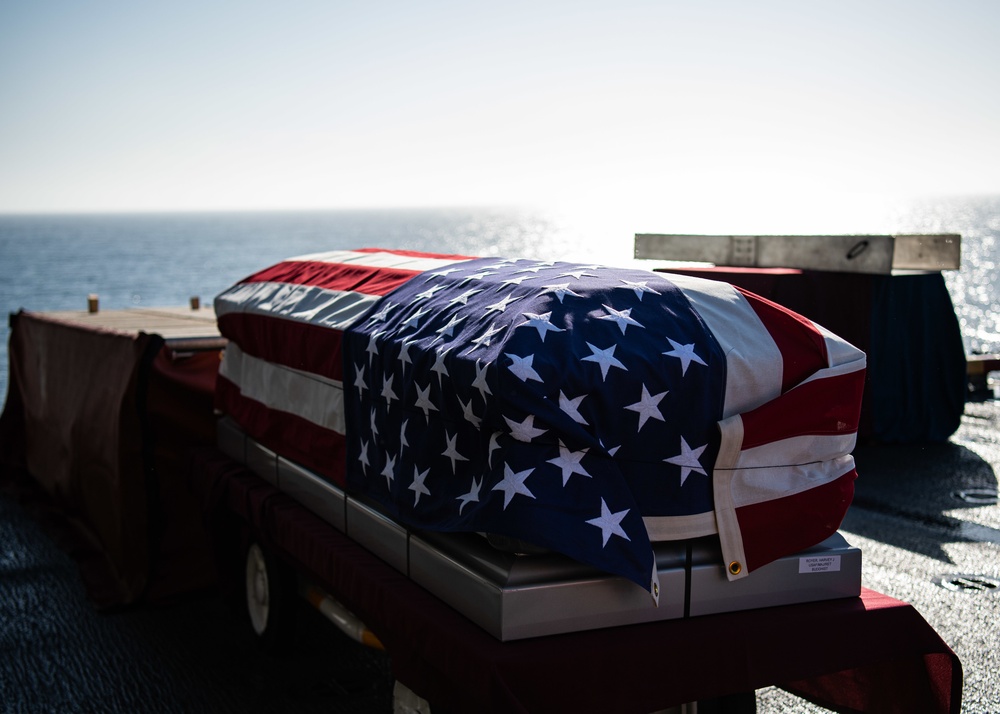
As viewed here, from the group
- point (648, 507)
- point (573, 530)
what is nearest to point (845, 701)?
point (648, 507)

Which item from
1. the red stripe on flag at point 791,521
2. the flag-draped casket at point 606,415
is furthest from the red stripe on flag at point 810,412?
the red stripe on flag at point 791,521

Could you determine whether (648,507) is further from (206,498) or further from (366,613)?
(206,498)

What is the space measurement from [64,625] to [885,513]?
681 centimetres

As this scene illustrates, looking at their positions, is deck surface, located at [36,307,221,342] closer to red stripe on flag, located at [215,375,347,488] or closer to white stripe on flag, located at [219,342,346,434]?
white stripe on flag, located at [219,342,346,434]

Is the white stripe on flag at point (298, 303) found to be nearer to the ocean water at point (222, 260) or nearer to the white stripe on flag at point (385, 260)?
the white stripe on flag at point (385, 260)

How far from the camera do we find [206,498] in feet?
19.8

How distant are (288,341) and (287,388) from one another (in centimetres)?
26

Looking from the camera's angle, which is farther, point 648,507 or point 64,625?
point 64,625

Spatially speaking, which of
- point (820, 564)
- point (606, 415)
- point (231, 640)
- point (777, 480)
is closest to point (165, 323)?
point (231, 640)

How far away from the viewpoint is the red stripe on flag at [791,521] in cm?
354

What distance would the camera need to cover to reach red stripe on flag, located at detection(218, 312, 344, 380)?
472cm

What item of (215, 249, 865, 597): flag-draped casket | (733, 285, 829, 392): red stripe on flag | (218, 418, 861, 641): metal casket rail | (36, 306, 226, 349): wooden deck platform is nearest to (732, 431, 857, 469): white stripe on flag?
(215, 249, 865, 597): flag-draped casket

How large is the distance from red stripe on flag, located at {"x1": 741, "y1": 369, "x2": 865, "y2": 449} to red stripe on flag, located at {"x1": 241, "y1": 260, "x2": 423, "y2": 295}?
2029 millimetres

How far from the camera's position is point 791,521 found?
363 cm
